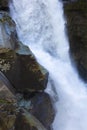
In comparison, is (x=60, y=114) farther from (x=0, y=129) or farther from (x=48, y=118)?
(x=0, y=129)

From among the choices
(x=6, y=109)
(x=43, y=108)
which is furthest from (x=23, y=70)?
(x=6, y=109)

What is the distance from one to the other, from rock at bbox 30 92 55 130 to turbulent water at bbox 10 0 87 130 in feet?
2.77

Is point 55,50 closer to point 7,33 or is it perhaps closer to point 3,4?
point 3,4

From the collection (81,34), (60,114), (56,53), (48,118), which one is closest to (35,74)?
(48,118)

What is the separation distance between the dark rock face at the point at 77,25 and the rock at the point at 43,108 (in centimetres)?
414

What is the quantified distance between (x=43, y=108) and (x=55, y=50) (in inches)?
157

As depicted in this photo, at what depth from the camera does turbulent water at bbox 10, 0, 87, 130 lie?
35.5ft

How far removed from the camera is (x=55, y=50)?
1294 cm

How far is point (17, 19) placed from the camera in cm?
1277

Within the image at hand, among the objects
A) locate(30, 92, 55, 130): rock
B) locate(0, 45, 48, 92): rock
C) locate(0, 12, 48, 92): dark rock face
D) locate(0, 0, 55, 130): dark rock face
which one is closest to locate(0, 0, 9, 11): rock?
locate(0, 0, 55, 130): dark rock face

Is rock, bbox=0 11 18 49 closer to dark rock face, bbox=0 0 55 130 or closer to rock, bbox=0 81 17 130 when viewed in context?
dark rock face, bbox=0 0 55 130

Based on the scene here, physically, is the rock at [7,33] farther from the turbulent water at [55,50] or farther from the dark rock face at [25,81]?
the turbulent water at [55,50]

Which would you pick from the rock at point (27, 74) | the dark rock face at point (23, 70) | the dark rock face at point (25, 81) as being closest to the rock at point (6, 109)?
the dark rock face at point (25, 81)

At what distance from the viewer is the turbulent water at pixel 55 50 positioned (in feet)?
35.5
